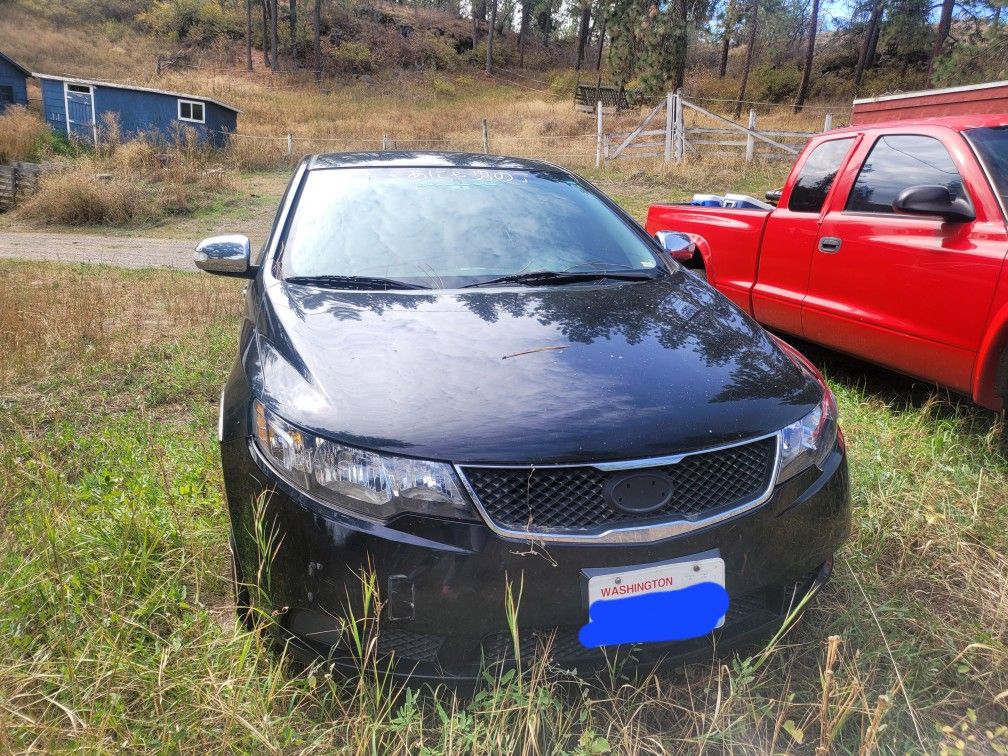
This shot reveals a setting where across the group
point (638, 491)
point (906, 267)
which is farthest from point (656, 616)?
point (906, 267)

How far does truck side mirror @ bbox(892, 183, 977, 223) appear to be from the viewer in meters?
3.19

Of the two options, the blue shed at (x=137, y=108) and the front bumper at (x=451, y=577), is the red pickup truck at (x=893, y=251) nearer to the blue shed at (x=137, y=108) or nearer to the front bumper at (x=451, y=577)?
the front bumper at (x=451, y=577)

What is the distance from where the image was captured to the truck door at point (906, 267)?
3.20 meters

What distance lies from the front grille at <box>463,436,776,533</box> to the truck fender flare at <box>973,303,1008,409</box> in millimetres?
2027

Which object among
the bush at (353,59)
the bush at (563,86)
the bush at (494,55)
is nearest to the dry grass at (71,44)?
the bush at (353,59)

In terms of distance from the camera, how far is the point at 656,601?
1662 mm

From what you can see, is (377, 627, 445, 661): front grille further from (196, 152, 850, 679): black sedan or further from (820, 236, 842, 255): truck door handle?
(820, 236, 842, 255): truck door handle

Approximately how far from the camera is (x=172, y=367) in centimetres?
485

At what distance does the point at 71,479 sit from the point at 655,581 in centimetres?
272

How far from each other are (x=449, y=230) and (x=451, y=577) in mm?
1658

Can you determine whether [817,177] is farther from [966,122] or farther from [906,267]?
[906,267]

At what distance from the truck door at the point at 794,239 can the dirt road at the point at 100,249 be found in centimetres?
816

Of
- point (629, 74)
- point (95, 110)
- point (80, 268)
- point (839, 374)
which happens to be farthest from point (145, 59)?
point (839, 374)

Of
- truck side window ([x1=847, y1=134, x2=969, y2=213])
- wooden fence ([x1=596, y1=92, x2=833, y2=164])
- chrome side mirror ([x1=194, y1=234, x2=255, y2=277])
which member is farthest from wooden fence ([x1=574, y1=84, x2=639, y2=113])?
chrome side mirror ([x1=194, y1=234, x2=255, y2=277])
